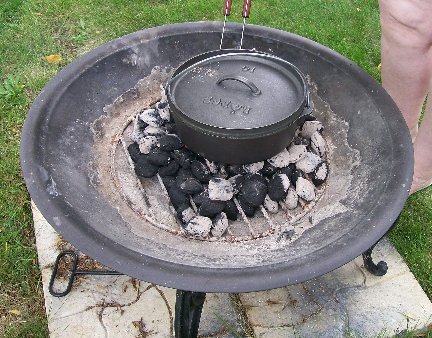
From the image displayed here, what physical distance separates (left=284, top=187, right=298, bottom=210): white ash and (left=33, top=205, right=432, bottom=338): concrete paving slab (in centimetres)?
46

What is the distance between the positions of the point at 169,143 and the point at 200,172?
18cm

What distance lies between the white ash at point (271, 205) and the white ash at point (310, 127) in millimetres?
362

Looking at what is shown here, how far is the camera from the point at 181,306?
5.52 feet

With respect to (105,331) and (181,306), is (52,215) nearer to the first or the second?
(181,306)

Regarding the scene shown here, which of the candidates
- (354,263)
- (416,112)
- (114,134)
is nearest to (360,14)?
(416,112)

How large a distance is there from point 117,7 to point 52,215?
277 cm

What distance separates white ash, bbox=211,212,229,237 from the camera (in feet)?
5.94

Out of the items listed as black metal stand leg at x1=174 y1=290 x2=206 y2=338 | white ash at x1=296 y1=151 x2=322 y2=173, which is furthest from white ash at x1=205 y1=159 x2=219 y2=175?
black metal stand leg at x1=174 y1=290 x2=206 y2=338

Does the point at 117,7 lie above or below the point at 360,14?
below

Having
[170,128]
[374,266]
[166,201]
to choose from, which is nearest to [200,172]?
[166,201]

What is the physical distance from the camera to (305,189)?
1886 millimetres

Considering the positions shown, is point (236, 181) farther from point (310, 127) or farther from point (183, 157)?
point (310, 127)

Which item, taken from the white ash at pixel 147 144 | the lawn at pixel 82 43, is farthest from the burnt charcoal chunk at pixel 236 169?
the lawn at pixel 82 43

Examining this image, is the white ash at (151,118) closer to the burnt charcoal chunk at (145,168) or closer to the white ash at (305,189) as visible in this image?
the burnt charcoal chunk at (145,168)
